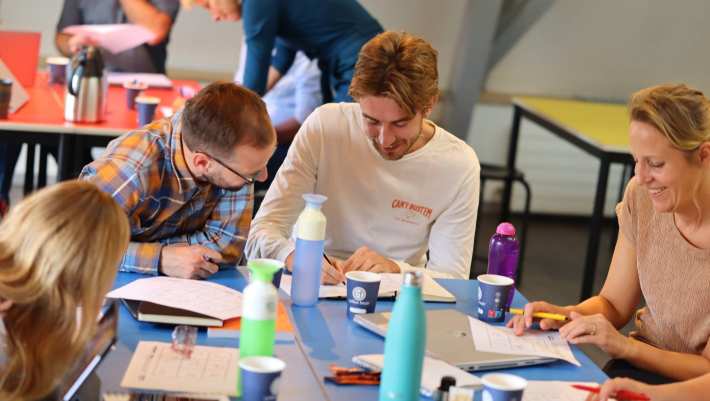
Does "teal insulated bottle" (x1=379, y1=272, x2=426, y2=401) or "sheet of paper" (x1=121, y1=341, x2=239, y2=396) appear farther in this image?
"sheet of paper" (x1=121, y1=341, x2=239, y2=396)

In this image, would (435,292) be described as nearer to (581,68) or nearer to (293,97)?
(293,97)

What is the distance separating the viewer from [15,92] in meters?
3.83

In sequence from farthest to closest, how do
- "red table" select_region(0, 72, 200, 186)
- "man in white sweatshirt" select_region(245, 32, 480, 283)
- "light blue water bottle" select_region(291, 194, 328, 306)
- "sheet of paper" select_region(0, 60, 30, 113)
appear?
"sheet of paper" select_region(0, 60, 30, 113)
"red table" select_region(0, 72, 200, 186)
"man in white sweatshirt" select_region(245, 32, 480, 283)
"light blue water bottle" select_region(291, 194, 328, 306)

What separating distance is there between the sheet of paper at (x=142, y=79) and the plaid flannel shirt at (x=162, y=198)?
2230mm

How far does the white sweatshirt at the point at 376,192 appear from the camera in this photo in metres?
Result: 2.71

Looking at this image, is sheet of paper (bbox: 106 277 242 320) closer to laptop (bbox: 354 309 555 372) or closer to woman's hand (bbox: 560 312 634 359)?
laptop (bbox: 354 309 555 372)

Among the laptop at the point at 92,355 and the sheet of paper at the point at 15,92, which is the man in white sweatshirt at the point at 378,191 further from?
the sheet of paper at the point at 15,92

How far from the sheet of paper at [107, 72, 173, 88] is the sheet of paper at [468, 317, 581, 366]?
2.73m

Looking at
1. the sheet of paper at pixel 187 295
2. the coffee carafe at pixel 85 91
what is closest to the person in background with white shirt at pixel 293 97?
the coffee carafe at pixel 85 91

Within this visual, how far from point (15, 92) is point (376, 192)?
5.77 ft

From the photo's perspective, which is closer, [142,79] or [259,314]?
[259,314]

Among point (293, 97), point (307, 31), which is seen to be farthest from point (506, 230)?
point (293, 97)

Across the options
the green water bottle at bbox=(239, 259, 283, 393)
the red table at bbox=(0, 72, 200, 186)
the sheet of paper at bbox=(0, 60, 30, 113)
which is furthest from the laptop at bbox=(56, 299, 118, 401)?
the sheet of paper at bbox=(0, 60, 30, 113)

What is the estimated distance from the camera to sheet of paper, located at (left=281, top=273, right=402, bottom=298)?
2.31 m
